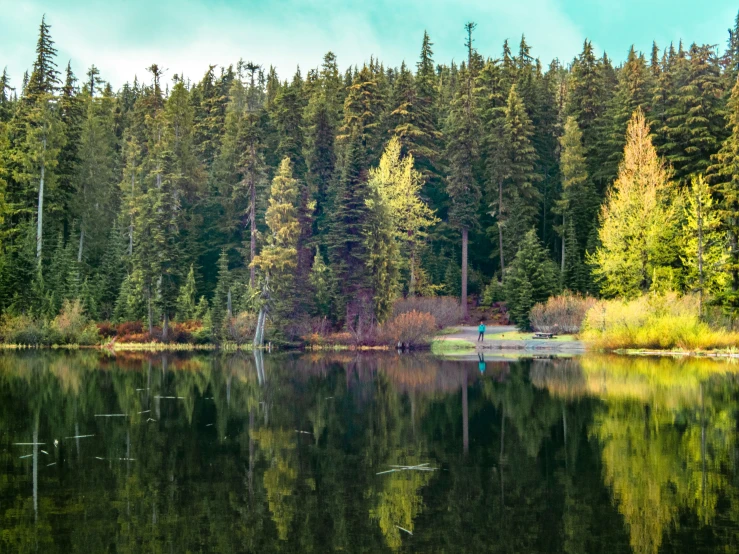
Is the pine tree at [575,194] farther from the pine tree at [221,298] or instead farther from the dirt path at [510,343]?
the pine tree at [221,298]

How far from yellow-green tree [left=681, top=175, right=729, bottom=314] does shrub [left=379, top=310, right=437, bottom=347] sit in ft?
53.5

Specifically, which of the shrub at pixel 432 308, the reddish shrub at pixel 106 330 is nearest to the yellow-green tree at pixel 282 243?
the shrub at pixel 432 308

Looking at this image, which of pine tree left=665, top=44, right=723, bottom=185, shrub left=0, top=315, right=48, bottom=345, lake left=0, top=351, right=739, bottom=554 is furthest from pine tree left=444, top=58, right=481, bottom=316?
lake left=0, top=351, right=739, bottom=554

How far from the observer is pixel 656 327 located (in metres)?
39.6

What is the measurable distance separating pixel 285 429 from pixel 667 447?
7892 mm

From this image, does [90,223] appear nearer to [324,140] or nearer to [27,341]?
[27,341]

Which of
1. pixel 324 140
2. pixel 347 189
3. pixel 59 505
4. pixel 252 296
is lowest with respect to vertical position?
pixel 59 505

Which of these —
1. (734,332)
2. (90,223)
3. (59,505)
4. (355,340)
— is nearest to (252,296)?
(355,340)

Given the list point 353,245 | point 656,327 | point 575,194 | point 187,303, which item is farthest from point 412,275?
point 656,327

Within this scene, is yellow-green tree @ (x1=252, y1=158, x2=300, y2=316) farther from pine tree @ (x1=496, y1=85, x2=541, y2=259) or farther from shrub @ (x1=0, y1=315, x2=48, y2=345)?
pine tree @ (x1=496, y1=85, x2=541, y2=259)

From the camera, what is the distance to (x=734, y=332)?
126 feet

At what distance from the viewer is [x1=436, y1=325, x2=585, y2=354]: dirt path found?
43.4m

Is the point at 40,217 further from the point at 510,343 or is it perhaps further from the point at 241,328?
the point at 510,343

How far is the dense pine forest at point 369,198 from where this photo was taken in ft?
162
